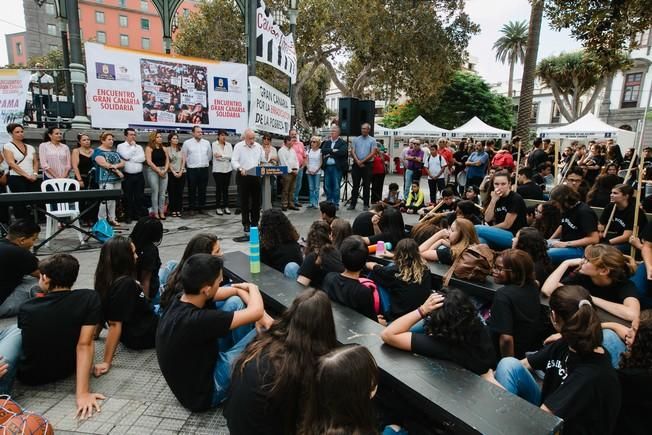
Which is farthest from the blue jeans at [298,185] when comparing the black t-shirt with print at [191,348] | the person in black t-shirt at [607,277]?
the black t-shirt with print at [191,348]

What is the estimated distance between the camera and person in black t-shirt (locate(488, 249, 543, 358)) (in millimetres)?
2711

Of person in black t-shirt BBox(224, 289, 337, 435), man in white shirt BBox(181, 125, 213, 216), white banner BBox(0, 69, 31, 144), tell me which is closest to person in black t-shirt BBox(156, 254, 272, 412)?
person in black t-shirt BBox(224, 289, 337, 435)

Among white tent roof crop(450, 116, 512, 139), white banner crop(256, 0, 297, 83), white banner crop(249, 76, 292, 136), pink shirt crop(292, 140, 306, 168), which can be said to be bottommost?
pink shirt crop(292, 140, 306, 168)

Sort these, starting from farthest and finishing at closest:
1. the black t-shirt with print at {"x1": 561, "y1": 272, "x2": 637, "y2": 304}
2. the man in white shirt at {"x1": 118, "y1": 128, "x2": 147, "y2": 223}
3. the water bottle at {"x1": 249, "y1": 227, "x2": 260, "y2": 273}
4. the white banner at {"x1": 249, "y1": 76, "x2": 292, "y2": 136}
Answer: the man in white shirt at {"x1": 118, "y1": 128, "x2": 147, "y2": 223}, the white banner at {"x1": 249, "y1": 76, "x2": 292, "y2": 136}, the water bottle at {"x1": 249, "y1": 227, "x2": 260, "y2": 273}, the black t-shirt with print at {"x1": 561, "y1": 272, "x2": 637, "y2": 304}

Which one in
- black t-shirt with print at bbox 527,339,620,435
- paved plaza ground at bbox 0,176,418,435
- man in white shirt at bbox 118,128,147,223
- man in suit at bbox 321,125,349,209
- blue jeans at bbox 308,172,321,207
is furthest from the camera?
blue jeans at bbox 308,172,321,207

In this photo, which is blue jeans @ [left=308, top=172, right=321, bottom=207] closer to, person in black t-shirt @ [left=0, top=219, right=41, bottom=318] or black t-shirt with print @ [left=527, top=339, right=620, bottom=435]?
person in black t-shirt @ [left=0, top=219, right=41, bottom=318]

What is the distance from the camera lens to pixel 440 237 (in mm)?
4555

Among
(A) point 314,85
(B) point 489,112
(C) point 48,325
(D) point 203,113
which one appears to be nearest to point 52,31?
(A) point 314,85

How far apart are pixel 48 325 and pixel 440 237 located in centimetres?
376

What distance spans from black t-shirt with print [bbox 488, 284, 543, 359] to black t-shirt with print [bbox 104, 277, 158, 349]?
2.67 metres

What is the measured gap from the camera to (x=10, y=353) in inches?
101

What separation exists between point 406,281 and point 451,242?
109cm

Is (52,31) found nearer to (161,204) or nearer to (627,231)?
(161,204)

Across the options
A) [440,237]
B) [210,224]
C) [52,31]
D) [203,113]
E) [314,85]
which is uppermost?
[52,31]
